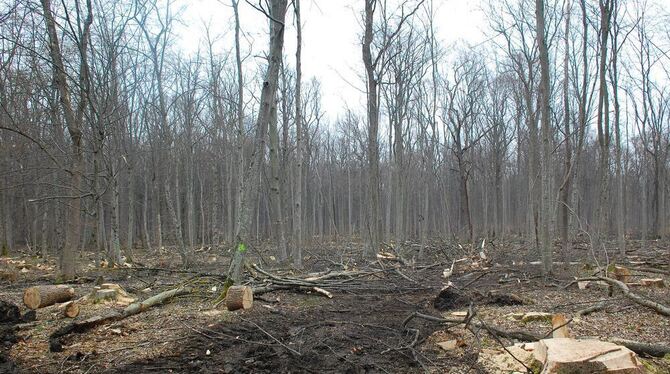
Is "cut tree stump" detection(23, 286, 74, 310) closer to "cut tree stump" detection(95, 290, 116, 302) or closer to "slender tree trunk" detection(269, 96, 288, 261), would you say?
"cut tree stump" detection(95, 290, 116, 302)

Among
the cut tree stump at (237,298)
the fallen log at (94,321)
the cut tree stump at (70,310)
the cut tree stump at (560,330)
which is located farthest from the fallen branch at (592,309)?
the cut tree stump at (70,310)

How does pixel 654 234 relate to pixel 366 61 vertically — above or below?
below

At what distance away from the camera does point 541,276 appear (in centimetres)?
1074

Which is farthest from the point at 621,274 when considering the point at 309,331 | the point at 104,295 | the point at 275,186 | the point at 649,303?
the point at 104,295

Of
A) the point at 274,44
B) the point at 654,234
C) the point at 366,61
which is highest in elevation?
the point at 366,61

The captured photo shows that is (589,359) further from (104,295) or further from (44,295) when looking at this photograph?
(44,295)

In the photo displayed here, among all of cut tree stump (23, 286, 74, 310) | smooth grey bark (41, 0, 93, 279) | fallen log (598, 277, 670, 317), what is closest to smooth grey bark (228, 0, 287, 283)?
cut tree stump (23, 286, 74, 310)

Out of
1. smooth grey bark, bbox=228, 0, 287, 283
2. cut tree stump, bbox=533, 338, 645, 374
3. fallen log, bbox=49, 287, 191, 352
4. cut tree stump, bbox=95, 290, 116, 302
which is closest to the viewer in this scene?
cut tree stump, bbox=533, 338, 645, 374

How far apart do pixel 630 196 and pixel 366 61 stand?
114 ft

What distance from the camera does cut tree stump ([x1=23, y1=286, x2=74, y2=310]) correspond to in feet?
25.5

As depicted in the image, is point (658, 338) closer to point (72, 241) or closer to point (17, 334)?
point (17, 334)

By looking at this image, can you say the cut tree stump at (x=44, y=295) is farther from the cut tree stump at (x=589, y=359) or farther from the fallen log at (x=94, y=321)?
the cut tree stump at (x=589, y=359)

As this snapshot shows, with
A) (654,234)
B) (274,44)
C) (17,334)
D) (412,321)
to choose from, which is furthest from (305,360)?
(654,234)

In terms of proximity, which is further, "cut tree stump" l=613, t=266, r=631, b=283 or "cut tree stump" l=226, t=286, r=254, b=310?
"cut tree stump" l=613, t=266, r=631, b=283
